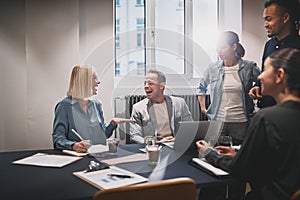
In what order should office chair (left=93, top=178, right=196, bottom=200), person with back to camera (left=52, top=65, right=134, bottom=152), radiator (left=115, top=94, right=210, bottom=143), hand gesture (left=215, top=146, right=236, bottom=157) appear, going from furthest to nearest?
A: radiator (left=115, top=94, right=210, bottom=143), person with back to camera (left=52, top=65, right=134, bottom=152), hand gesture (left=215, top=146, right=236, bottom=157), office chair (left=93, top=178, right=196, bottom=200)

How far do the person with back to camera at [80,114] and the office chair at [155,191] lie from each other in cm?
113

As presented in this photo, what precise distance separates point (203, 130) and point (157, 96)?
0.69 metres

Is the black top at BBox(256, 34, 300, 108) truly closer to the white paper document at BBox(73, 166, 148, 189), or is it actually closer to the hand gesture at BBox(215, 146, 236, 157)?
the hand gesture at BBox(215, 146, 236, 157)

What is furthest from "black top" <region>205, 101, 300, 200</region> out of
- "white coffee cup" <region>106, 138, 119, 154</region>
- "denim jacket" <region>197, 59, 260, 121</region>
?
"denim jacket" <region>197, 59, 260, 121</region>

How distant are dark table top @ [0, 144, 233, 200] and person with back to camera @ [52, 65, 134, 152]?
16.3 inches

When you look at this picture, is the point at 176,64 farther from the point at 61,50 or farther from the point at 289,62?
the point at 289,62

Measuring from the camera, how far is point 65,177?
161 centimetres

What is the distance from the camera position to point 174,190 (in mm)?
1300

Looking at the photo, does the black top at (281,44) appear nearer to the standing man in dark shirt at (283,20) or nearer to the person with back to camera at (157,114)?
the standing man in dark shirt at (283,20)

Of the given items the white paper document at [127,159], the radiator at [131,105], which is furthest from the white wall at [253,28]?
the white paper document at [127,159]

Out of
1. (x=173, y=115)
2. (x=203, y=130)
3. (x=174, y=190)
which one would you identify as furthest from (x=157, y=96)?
(x=174, y=190)

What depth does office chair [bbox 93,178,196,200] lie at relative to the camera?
1.22 meters

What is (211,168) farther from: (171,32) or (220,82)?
(171,32)

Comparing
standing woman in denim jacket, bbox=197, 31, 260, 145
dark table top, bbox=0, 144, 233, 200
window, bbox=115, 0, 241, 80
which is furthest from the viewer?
window, bbox=115, 0, 241, 80
